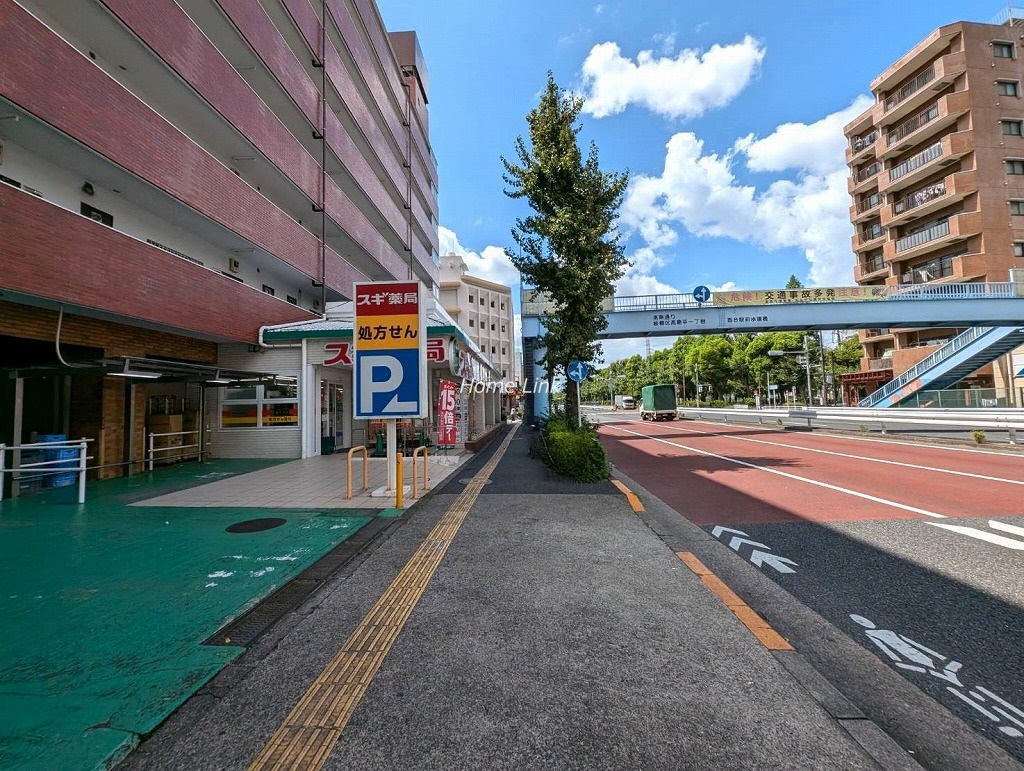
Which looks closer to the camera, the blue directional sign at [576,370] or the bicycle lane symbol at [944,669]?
the bicycle lane symbol at [944,669]

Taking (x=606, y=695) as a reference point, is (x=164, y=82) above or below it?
above

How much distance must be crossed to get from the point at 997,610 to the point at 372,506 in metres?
7.08

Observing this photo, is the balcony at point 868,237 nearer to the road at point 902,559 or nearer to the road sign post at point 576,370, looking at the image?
the road at point 902,559

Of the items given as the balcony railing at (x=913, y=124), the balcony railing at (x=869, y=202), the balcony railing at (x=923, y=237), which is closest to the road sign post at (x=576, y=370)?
the balcony railing at (x=923, y=237)

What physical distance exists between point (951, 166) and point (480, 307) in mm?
48075

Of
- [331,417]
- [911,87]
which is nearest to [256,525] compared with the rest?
[331,417]

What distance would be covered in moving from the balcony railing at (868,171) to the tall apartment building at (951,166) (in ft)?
7.82

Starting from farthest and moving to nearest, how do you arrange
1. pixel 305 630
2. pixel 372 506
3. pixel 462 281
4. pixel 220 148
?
pixel 462 281 < pixel 220 148 < pixel 372 506 < pixel 305 630

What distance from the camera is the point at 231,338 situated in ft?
40.4

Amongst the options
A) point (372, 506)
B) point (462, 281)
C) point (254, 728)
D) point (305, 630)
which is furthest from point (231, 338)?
point (462, 281)

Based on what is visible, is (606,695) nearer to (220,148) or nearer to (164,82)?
(164,82)

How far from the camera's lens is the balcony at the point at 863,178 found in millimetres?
40000

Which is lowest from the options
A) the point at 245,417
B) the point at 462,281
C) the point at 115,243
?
the point at 245,417

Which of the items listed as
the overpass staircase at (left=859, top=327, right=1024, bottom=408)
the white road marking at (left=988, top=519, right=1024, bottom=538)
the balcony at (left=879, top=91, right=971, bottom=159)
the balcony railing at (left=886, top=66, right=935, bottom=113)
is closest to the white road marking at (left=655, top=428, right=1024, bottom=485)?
the white road marking at (left=988, top=519, right=1024, bottom=538)
